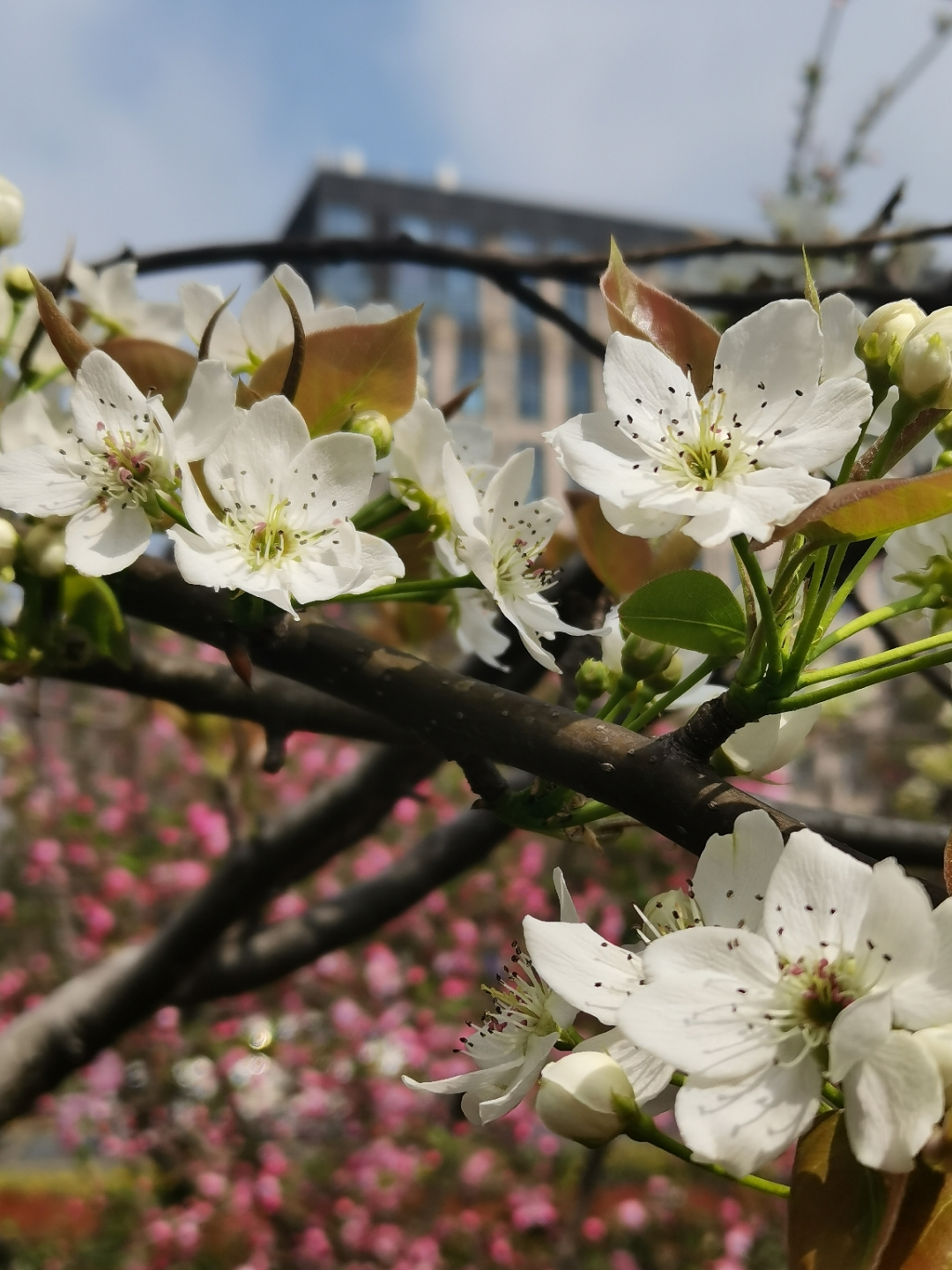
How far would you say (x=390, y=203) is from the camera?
90.3ft

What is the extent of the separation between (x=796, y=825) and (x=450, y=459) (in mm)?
267

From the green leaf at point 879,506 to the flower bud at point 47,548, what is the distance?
0.50 metres

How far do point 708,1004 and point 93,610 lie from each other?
50cm

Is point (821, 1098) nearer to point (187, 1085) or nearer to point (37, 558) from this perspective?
point (37, 558)

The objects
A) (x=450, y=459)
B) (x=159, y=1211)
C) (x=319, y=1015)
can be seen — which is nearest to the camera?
(x=450, y=459)

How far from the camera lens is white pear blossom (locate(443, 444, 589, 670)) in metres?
0.60

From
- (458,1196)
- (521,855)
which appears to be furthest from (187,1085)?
(521,855)

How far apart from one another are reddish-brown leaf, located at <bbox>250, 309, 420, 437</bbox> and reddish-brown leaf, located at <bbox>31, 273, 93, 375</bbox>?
0.10 meters

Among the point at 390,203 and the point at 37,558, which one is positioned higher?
the point at 37,558

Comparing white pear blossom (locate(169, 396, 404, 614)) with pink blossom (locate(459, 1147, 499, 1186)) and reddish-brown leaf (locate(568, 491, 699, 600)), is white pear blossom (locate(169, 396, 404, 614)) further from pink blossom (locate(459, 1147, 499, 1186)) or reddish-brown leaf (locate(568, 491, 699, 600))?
pink blossom (locate(459, 1147, 499, 1186))

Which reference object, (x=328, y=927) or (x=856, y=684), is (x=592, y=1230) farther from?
(x=856, y=684)

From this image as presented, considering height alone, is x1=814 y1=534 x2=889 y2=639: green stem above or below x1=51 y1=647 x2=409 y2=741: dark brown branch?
above

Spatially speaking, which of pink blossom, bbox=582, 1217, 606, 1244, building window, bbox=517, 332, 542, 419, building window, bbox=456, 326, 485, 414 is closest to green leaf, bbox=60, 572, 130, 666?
pink blossom, bbox=582, 1217, 606, 1244

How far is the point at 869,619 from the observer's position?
0.52 m
